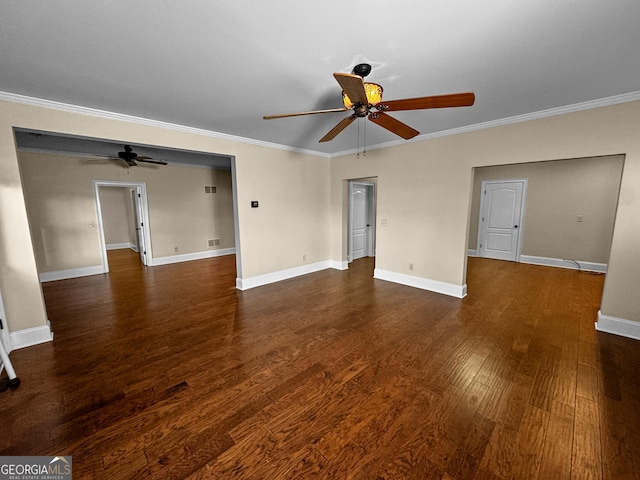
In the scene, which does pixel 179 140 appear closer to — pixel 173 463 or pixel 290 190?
pixel 290 190

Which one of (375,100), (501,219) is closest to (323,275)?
(375,100)

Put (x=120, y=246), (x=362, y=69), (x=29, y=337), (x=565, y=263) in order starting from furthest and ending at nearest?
(x=120, y=246), (x=565, y=263), (x=29, y=337), (x=362, y=69)

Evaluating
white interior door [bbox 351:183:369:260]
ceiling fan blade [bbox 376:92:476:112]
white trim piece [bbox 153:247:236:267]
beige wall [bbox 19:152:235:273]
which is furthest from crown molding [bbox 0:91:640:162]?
white trim piece [bbox 153:247:236:267]

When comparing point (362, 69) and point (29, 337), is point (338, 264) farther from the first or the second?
point (29, 337)

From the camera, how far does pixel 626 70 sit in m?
2.15

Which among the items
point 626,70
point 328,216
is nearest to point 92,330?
point 328,216

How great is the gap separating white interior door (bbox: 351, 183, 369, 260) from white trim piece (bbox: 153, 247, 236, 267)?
382 cm

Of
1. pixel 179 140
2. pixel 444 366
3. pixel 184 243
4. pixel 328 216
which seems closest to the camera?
pixel 444 366

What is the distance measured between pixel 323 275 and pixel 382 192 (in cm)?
207

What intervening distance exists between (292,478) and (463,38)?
116 inches

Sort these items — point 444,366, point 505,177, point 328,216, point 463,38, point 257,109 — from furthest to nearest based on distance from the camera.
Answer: point 505,177
point 328,216
point 257,109
point 444,366
point 463,38

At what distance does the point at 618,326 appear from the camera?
9.44ft

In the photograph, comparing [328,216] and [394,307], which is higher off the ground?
[328,216]

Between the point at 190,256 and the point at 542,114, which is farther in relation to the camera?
the point at 190,256
